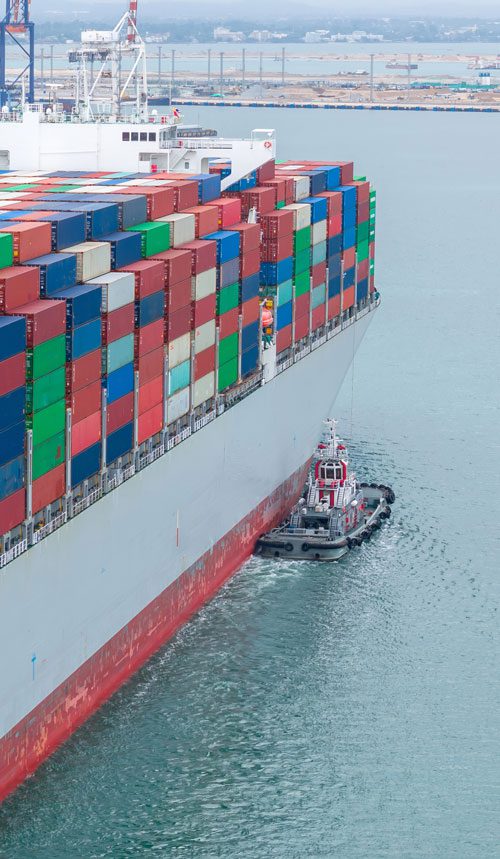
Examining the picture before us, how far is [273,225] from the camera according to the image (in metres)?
48.6

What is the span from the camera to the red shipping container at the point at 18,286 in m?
32.6

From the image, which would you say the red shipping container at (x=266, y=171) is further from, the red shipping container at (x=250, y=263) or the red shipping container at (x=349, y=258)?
the red shipping container at (x=250, y=263)

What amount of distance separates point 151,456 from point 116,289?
16.2ft

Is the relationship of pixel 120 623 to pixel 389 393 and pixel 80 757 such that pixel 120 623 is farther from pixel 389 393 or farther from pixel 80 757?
pixel 389 393

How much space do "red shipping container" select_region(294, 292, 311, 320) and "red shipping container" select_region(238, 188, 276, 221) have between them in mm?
3127

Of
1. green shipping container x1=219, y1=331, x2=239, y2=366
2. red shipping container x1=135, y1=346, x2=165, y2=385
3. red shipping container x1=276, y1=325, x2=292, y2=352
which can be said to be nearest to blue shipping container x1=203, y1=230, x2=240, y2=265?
green shipping container x1=219, y1=331, x2=239, y2=366

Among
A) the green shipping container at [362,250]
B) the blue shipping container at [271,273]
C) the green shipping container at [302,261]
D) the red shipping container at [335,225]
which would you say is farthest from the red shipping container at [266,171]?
the green shipping container at [362,250]

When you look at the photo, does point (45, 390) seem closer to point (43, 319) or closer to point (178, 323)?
point (43, 319)

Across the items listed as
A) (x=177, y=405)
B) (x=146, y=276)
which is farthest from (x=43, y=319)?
(x=177, y=405)

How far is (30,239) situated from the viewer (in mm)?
35219

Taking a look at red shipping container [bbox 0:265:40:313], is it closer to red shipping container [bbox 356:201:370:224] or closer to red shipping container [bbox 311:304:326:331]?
red shipping container [bbox 311:304:326:331]

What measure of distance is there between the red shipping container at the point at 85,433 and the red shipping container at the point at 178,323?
455 cm

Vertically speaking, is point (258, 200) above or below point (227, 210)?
above

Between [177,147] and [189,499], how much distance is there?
15407 millimetres
